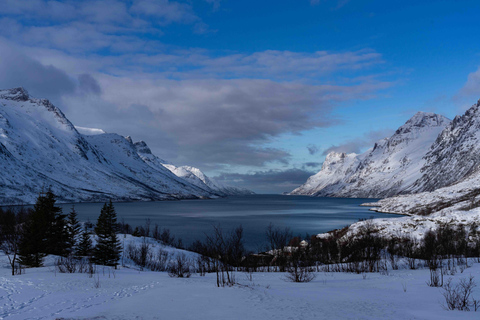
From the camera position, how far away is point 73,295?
43.3 ft

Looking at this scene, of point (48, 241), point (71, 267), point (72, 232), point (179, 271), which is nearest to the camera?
point (71, 267)

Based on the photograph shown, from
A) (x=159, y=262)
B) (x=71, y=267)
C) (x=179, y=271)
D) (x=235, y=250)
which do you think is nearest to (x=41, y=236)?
(x=159, y=262)

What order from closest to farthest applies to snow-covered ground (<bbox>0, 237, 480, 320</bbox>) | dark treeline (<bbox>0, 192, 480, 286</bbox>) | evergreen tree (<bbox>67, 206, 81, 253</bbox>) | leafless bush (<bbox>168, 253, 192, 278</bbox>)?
1. snow-covered ground (<bbox>0, 237, 480, 320</bbox>)
2. leafless bush (<bbox>168, 253, 192, 278</bbox>)
3. dark treeline (<bbox>0, 192, 480, 286</bbox>)
4. evergreen tree (<bbox>67, 206, 81, 253</bbox>)

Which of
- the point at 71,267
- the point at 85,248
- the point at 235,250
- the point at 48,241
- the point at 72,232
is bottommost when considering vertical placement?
the point at 85,248

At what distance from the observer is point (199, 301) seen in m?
12.3

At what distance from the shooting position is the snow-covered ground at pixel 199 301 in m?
10.6

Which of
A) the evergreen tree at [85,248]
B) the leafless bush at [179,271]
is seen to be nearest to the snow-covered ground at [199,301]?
the leafless bush at [179,271]

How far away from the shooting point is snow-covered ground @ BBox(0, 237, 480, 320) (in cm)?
1059

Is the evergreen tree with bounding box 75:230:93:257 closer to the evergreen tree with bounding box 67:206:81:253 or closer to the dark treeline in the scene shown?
the dark treeline

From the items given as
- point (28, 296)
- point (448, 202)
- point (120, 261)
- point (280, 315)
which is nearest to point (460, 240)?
point (280, 315)

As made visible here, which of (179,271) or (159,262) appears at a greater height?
(179,271)

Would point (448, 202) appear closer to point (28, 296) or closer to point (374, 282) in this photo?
point (374, 282)

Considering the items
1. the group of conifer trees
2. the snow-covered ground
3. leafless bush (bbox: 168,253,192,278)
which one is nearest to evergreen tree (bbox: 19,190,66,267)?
the group of conifer trees

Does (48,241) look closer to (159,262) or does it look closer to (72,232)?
(72,232)
